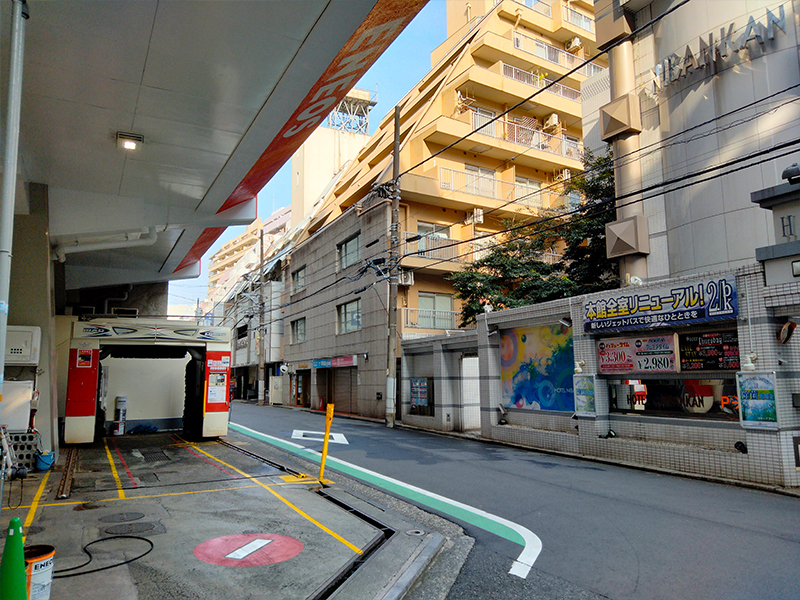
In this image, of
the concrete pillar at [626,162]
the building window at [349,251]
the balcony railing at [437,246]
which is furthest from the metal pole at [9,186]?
the building window at [349,251]

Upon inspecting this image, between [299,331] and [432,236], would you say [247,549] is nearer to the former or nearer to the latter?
[432,236]

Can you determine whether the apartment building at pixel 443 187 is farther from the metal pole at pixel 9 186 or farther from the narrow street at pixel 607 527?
the metal pole at pixel 9 186

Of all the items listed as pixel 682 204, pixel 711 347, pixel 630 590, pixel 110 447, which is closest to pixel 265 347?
pixel 110 447

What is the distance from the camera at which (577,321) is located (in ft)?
46.7

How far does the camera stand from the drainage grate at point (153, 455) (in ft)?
41.6

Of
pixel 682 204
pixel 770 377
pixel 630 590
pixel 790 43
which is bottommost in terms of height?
pixel 630 590

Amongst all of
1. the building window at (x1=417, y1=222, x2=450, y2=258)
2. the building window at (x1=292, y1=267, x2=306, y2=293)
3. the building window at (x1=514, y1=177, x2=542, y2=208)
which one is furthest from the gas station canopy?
the building window at (x1=292, y1=267, x2=306, y2=293)

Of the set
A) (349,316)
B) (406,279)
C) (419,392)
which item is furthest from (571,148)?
→ (419,392)

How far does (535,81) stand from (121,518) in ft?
105

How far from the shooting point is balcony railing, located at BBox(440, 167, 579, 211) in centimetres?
2833

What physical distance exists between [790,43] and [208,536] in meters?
19.9

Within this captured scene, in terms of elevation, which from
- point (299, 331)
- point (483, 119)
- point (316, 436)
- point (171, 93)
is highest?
point (483, 119)

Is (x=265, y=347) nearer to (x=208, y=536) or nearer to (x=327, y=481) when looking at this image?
(x=327, y=481)

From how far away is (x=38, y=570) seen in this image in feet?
12.9
